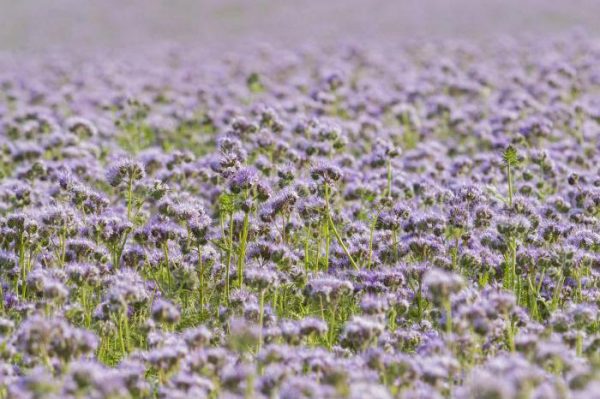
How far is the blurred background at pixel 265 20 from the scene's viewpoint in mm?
43344

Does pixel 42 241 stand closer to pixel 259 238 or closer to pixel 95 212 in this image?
pixel 95 212

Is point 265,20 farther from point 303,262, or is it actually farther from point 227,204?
point 227,204

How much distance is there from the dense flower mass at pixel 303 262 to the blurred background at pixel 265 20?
26763mm

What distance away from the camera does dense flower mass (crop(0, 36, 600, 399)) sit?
16.8 ft

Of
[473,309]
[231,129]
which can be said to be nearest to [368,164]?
[231,129]

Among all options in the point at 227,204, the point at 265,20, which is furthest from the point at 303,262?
the point at 265,20

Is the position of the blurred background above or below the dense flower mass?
below

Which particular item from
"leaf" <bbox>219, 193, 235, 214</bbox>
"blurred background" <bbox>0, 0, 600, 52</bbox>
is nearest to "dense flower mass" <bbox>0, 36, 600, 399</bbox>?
"leaf" <bbox>219, 193, 235, 214</bbox>

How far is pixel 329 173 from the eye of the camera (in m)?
7.96

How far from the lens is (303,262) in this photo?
8242 millimetres

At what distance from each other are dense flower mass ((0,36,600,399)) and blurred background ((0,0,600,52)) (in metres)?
26.8

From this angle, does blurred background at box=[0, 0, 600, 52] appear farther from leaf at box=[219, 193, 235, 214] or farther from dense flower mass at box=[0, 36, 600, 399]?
leaf at box=[219, 193, 235, 214]

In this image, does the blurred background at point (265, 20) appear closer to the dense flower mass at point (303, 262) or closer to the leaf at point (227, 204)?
the dense flower mass at point (303, 262)

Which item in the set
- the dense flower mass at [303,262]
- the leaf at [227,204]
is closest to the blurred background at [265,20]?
the dense flower mass at [303,262]
